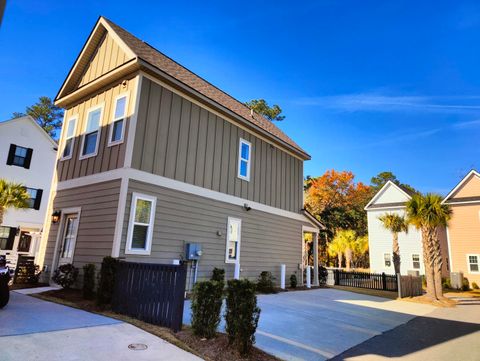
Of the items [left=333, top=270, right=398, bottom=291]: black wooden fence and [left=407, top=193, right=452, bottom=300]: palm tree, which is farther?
[left=333, top=270, right=398, bottom=291]: black wooden fence

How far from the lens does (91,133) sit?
10.5 m

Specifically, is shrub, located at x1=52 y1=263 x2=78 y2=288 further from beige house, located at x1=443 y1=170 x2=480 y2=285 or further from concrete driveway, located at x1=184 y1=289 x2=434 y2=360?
beige house, located at x1=443 y1=170 x2=480 y2=285

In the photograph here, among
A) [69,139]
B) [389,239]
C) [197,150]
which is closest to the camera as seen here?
[197,150]

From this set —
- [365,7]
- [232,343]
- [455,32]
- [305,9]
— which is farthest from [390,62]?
[232,343]

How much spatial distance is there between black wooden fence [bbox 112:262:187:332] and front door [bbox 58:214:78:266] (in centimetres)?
366

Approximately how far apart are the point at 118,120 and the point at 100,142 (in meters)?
0.99

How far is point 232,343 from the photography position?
4.80 metres

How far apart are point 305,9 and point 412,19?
183 inches

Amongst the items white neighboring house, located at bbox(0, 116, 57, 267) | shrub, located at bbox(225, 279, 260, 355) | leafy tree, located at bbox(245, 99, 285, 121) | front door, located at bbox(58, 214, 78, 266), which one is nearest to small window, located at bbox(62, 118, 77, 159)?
front door, located at bbox(58, 214, 78, 266)

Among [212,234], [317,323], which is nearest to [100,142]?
[212,234]

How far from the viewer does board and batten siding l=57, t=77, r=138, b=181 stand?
9056 millimetres

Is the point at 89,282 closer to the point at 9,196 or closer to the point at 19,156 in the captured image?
the point at 9,196

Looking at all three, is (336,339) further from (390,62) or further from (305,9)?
(390,62)

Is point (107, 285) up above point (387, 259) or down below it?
below
